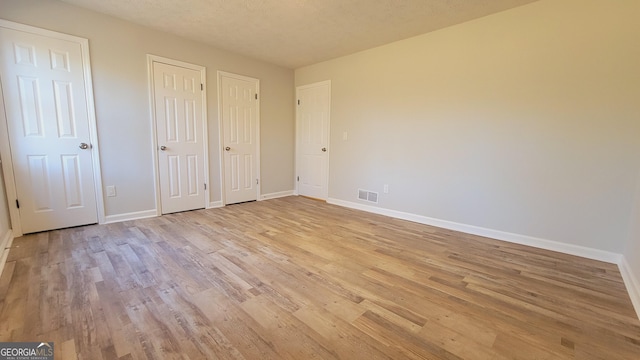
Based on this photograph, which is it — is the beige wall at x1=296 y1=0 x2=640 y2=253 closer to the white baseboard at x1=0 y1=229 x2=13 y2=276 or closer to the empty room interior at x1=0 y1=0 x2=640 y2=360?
the empty room interior at x1=0 y1=0 x2=640 y2=360

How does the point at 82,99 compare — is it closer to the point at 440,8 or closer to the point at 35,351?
the point at 35,351

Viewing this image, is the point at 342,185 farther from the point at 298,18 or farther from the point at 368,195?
the point at 298,18

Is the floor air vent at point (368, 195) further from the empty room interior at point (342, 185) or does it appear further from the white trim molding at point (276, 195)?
the white trim molding at point (276, 195)

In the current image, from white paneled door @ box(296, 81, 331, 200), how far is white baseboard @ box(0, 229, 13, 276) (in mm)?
3763

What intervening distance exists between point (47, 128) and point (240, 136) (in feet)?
7.43

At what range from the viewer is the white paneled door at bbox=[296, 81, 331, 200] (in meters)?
4.61

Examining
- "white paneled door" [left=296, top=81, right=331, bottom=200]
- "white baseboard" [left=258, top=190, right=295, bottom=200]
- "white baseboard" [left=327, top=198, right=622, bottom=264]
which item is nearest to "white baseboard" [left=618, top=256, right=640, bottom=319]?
"white baseboard" [left=327, top=198, right=622, bottom=264]

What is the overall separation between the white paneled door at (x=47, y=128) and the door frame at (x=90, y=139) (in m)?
0.03

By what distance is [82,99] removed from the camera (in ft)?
9.62

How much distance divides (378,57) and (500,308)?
11.1ft

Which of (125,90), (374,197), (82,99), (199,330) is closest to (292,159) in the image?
(374,197)

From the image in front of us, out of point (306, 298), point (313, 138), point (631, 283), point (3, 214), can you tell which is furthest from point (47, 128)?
point (631, 283)

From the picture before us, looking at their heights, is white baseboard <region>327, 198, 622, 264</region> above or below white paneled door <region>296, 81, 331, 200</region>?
below

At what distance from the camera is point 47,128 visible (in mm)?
2771
